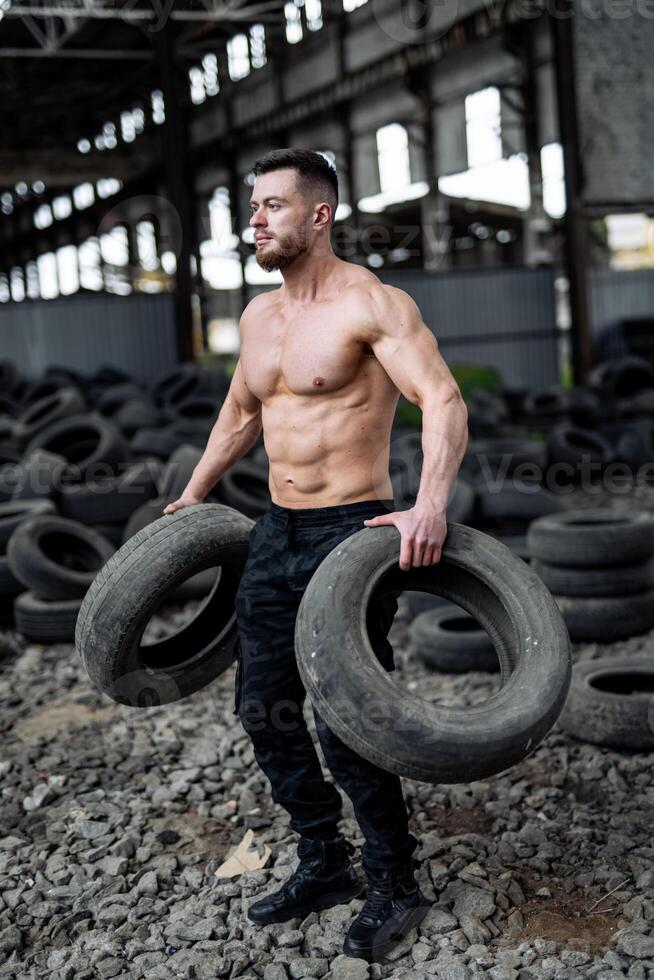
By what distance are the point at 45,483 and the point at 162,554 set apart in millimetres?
4405

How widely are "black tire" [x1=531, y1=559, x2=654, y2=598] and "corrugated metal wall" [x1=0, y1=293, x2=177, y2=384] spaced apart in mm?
11189

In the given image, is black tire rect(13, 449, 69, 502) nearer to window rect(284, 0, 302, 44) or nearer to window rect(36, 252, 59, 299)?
window rect(284, 0, 302, 44)

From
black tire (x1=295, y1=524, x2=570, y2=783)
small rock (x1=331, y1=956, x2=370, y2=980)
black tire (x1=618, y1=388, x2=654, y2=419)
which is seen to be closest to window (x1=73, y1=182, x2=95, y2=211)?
black tire (x1=618, y1=388, x2=654, y2=419)

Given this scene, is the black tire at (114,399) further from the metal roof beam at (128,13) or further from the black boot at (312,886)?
the black boot at (312,886)

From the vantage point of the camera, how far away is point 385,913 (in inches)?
102

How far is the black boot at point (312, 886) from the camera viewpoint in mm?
2730

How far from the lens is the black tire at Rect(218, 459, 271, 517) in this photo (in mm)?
6734

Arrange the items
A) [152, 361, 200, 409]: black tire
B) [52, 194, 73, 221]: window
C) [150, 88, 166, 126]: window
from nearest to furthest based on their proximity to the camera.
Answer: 1. [152, 361, 200, 409]: black tire
2. [150, 88, 166, 126]: window
3. [52, 194, 73, 221]: window

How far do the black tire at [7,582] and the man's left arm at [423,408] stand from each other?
4159mm

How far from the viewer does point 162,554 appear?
2730 millimetres

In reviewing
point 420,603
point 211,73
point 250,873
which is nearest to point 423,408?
point 250,873

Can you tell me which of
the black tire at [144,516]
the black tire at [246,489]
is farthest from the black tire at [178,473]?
the black tire at [246,489]

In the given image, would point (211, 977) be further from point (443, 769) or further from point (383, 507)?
point (383, 507)

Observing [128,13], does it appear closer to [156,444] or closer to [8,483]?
[156,444]
